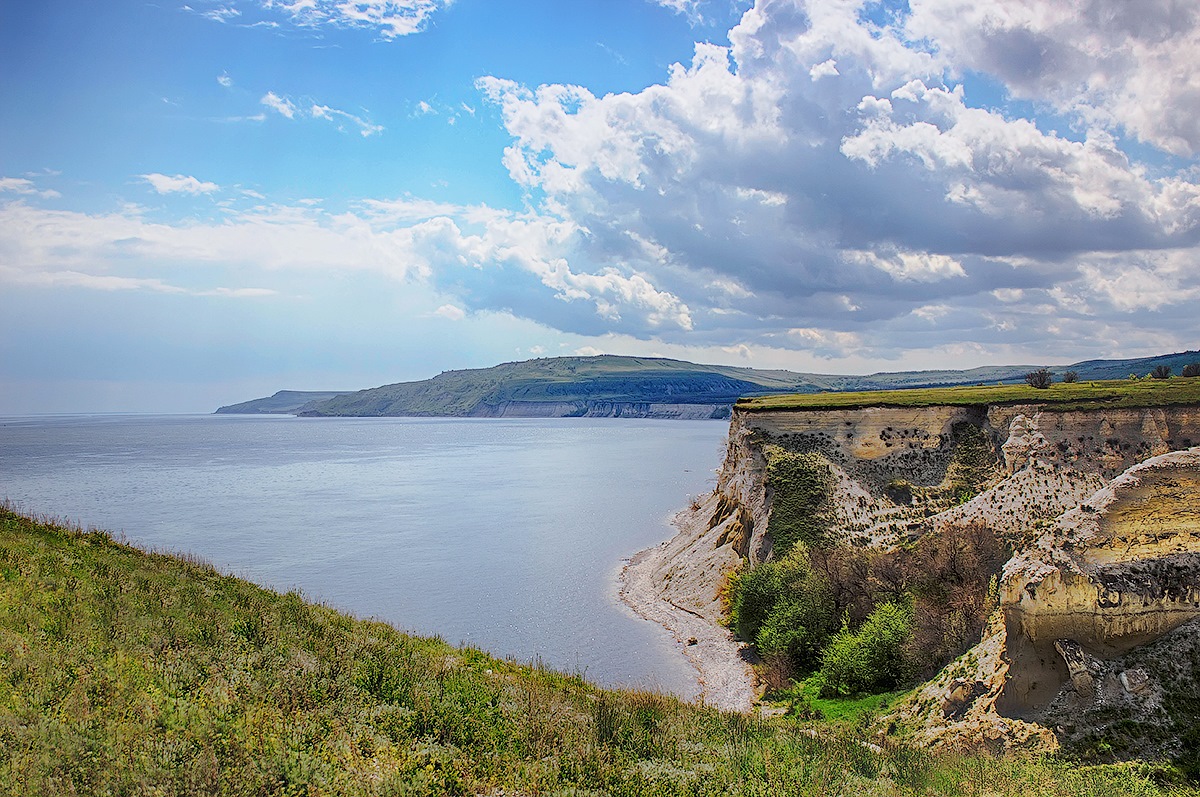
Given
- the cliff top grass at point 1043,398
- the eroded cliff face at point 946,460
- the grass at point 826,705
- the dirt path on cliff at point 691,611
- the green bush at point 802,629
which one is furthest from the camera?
the cliff top grass at point 1043,398

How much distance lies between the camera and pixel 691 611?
4119cm

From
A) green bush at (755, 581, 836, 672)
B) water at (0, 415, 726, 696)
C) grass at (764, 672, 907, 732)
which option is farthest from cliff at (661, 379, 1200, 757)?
water at (0, 415, 726, 696)

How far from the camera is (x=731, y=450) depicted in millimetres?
55094

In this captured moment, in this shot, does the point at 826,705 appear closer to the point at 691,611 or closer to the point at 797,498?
the point at 797,498

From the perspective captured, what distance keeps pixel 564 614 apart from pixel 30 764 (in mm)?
34655

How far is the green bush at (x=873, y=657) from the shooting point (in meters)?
24.5

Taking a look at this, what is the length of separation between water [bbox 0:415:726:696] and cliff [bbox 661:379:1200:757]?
7754 millimetres

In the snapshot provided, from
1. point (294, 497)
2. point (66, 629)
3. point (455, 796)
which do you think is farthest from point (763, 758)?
point (294, 497)

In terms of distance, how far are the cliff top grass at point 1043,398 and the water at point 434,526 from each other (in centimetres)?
1806

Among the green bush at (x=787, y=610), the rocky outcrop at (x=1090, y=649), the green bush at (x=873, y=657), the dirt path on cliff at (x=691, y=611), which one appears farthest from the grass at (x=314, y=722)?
the green bush at (x=787, y=610)

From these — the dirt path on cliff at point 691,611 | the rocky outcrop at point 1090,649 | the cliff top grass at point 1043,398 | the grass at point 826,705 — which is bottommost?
the dirt path on cliff at point 691,611

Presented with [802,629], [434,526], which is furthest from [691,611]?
[434,526]

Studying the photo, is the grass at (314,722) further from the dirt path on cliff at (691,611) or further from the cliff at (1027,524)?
the dirt path on cliff at (691,611)

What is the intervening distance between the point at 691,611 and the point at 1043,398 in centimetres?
2295
